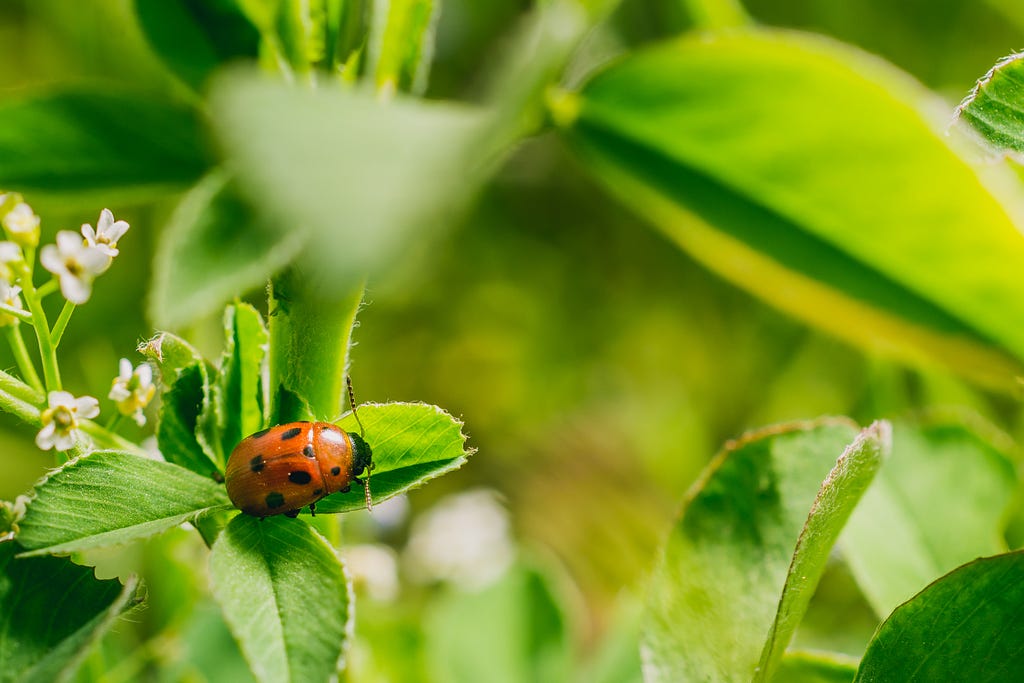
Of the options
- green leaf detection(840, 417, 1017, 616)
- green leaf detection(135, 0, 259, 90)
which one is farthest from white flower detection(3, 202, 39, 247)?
green leaf detection(840, 417, 1017, 616)

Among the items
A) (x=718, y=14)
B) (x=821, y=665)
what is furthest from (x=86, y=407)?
(x=718, y=14)

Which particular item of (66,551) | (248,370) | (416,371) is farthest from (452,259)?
(66,551)

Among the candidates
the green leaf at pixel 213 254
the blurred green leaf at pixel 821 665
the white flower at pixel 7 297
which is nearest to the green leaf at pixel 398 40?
the green leaf at pixel 213 254

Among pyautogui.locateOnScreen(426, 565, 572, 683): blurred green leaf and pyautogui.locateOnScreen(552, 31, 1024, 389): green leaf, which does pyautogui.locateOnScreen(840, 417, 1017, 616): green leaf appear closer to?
pyautogui.locateOnScreen(552, 31, 1024, 389): green leaf

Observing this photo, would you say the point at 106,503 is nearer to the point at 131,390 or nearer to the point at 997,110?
the point at 131,390

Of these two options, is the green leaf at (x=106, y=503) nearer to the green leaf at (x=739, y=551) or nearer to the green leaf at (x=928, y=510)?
the green leaf at (x=739, y=551)
